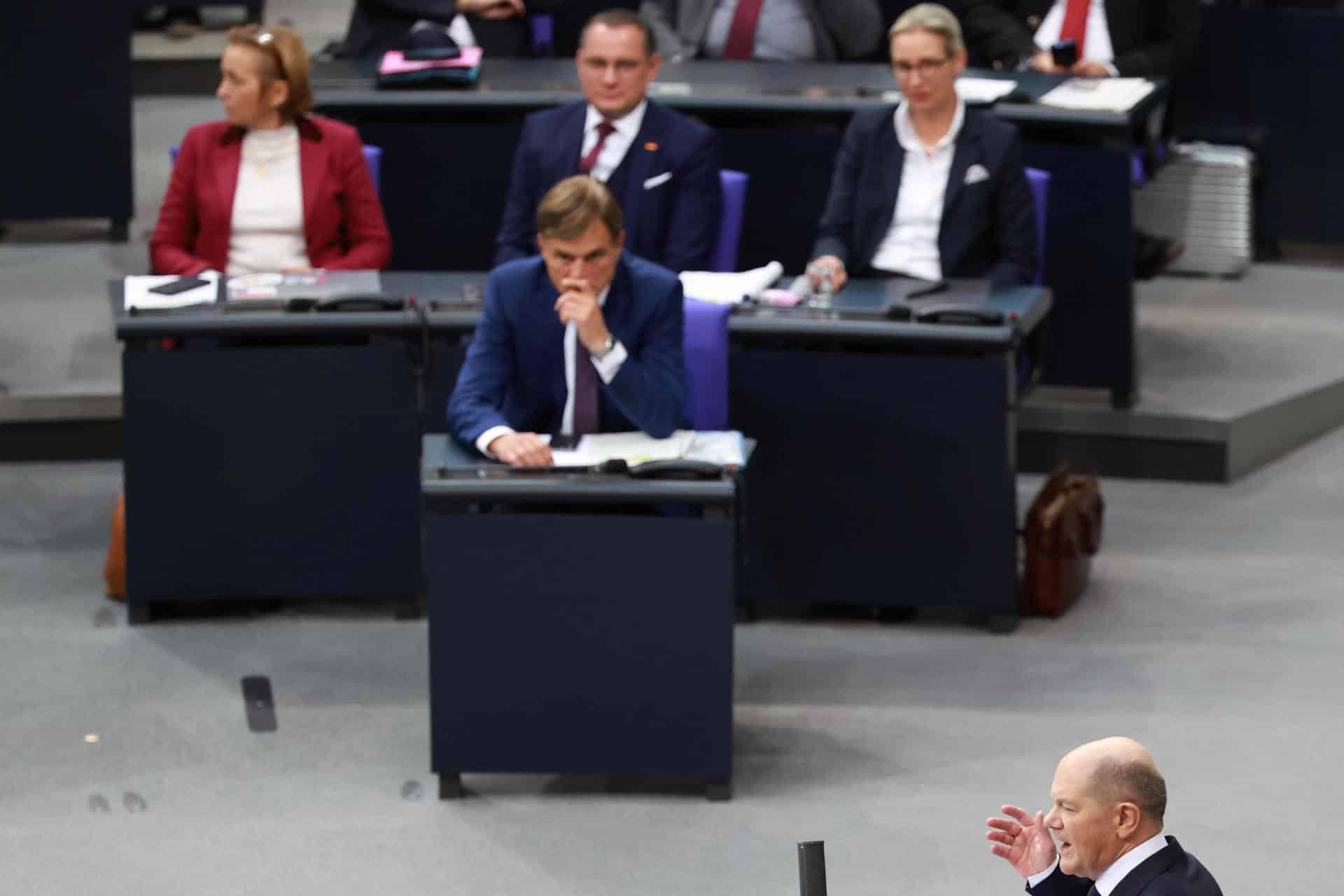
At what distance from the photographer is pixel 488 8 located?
7945 mm

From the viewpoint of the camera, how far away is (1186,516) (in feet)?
21.8

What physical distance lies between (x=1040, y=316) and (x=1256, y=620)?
3.03 feet

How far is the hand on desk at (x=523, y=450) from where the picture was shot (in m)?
4.66

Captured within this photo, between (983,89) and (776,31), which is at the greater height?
(776,31)

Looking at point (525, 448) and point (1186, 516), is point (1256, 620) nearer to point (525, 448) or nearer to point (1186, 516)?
point (1186, 516)

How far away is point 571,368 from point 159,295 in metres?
A: 1.20

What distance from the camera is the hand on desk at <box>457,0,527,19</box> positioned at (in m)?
7.94

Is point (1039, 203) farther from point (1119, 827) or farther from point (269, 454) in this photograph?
point (1119, 827)

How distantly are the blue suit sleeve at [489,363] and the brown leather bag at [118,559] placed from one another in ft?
3.71

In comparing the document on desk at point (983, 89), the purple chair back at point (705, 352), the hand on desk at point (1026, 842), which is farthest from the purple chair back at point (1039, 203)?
the hand on desk at point (1026, 842)

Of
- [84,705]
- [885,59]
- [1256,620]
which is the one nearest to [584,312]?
[84,705]

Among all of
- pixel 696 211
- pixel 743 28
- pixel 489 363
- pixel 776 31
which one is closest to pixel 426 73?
pixel 743 28

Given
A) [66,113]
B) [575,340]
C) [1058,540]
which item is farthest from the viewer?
[66,113]

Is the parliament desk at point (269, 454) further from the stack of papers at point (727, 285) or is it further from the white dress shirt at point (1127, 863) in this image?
Result: the white dress shirt at point (1127, 863)
